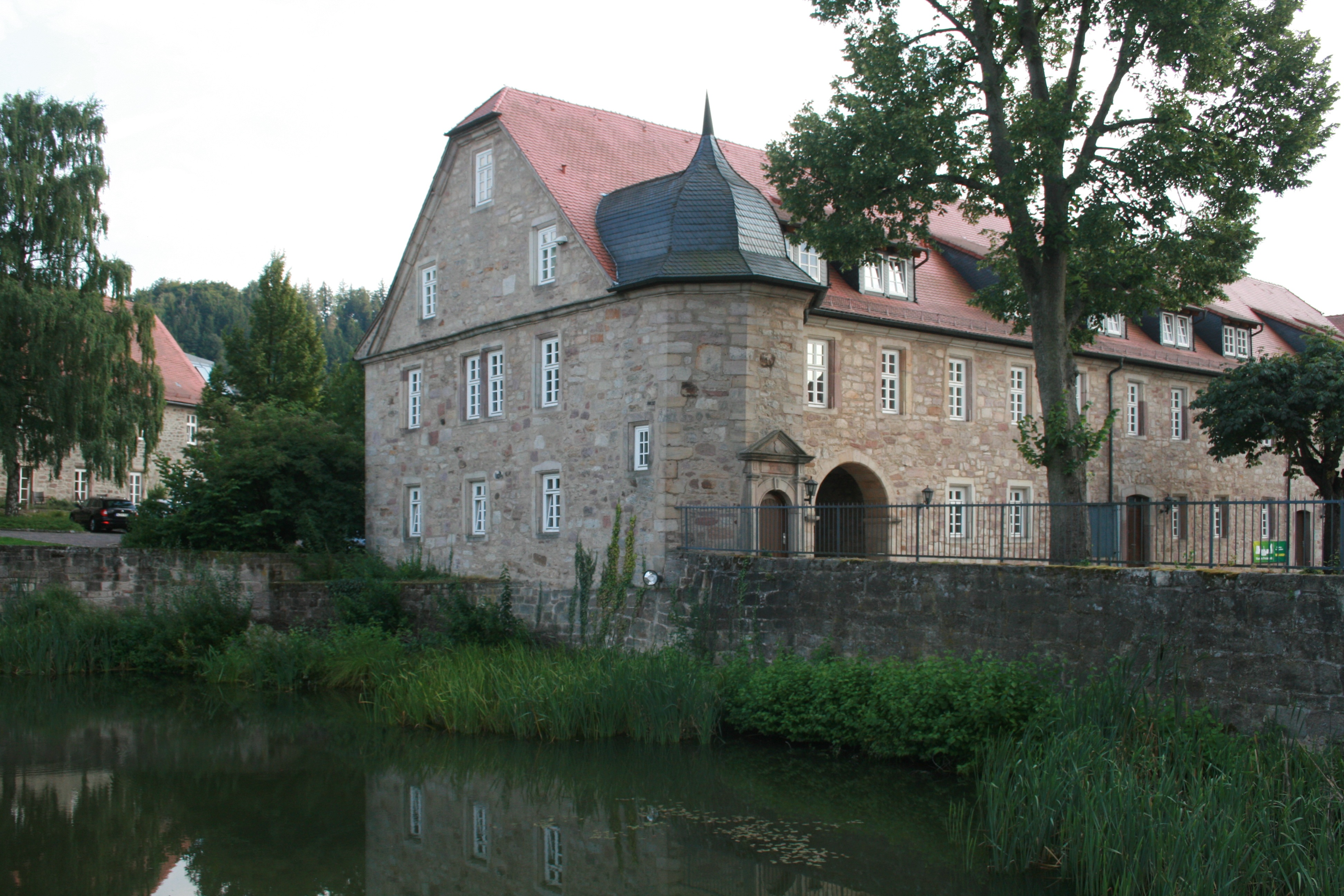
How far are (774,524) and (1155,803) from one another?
383 inches

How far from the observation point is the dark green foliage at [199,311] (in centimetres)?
8125

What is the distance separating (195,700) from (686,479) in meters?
8.06

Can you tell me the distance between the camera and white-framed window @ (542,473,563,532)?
20.0m

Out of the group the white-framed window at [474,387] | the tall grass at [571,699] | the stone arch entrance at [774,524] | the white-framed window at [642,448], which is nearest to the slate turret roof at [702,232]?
the white-framed window at [642,448]

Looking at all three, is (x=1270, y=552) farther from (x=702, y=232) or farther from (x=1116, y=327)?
(x=1116, y=327)

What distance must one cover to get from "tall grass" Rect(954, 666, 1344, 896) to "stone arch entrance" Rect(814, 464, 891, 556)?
26.5 ft

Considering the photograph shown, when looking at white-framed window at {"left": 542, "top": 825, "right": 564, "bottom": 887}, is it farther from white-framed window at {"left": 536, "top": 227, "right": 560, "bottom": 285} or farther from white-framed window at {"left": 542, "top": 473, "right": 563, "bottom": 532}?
white-framed window at {"left": 536, "top": 227, "right": 560, "bottom": 285}

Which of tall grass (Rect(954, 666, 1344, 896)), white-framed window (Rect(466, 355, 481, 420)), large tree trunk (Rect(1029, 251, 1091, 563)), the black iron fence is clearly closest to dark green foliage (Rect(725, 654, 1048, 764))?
tall grass (Rect(954, 666, 1344, 896))

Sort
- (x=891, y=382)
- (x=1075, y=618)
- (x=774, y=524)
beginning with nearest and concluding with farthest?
(x=1075, y=618)
(x=774, y=524)
(x=891, y=382)

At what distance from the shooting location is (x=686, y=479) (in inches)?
700

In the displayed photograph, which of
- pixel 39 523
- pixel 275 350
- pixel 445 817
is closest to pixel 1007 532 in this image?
pixel 445 817

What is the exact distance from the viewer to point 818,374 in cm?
2019

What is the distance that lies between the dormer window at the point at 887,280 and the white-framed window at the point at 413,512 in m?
9.57

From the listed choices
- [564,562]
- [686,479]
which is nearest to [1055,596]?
[686,479]
